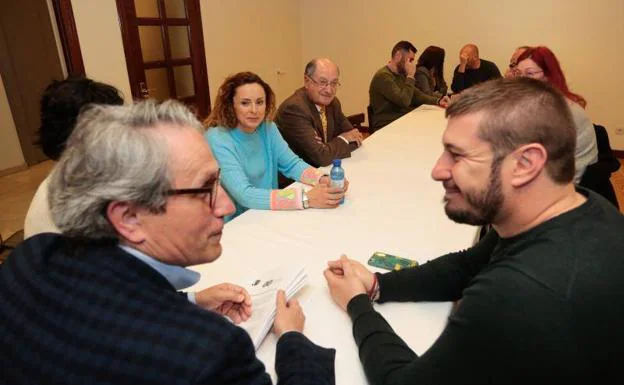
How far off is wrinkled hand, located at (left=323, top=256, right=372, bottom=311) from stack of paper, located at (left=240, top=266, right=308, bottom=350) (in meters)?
0.09

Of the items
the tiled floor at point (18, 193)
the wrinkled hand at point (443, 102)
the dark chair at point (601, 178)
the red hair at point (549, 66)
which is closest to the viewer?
the dark chair at point (601, 178)

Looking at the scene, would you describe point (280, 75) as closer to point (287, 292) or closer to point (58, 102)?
point (58, 102)

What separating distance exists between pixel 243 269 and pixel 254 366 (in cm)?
65

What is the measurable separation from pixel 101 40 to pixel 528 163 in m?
3.73

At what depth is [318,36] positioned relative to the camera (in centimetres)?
614

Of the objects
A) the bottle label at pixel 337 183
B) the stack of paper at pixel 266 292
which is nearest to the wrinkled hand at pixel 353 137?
the bottle label at pixel 337 183

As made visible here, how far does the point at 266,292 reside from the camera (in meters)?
1.11

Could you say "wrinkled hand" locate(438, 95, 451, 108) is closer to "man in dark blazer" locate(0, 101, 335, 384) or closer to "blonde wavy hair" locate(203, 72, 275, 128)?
"blonde wavy hair" locate(203, 72, 275, 128)

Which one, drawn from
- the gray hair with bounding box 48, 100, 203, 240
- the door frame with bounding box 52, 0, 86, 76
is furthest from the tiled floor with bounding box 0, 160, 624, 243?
the gray hair with bounding box 48, 100, 203, 240

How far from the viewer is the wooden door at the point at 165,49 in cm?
374

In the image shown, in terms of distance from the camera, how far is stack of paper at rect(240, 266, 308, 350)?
3.23 ft

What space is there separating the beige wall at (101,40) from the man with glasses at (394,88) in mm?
2334

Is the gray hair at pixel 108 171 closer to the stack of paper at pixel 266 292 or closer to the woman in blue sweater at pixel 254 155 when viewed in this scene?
the stack of paper at pixel 266 292

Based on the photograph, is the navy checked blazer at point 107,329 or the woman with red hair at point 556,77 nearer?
the navy checked blazer at point 107,329
